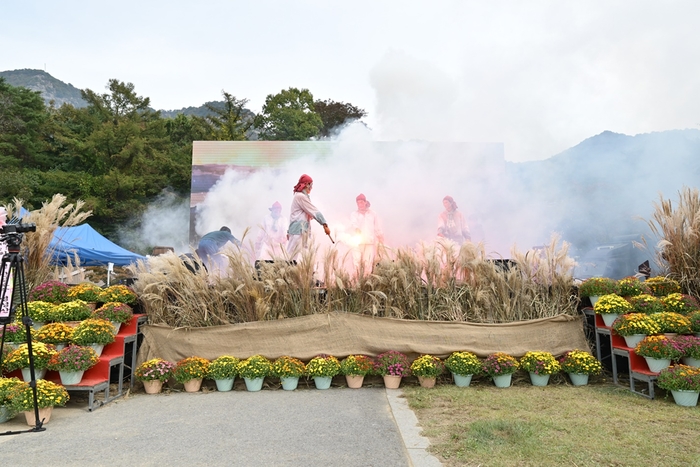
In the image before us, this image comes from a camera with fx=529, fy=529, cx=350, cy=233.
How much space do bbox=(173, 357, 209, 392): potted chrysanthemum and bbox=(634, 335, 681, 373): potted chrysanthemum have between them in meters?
3.33

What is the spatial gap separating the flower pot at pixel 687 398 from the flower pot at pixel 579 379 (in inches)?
32.8

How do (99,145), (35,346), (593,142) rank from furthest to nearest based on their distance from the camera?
(99,145) < (593,142) < (35,346)

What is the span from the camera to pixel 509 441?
8.90 ft

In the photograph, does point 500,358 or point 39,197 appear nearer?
point 500,358

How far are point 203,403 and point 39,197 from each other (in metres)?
19.2

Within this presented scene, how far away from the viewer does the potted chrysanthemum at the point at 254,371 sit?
429cm

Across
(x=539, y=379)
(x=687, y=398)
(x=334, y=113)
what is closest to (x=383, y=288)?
(x=539, y=379)

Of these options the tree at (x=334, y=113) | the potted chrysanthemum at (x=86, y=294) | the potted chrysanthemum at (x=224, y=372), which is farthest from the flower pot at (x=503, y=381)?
the tree at (x=334, y=113)

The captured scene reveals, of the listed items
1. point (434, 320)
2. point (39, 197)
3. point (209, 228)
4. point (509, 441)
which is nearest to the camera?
point (509, 441)

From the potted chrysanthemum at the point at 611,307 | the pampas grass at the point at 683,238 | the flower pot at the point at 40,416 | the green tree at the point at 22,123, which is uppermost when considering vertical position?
the green tree at the point at 22,123

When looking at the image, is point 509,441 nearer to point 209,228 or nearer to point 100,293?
point 100,293

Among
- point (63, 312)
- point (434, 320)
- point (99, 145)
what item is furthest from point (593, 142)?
point (99, 145)

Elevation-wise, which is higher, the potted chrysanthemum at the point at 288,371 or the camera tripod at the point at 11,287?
the camera tripod at the point at 11,287

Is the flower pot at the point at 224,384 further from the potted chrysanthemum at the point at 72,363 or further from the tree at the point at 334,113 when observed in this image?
the tree at the point at 334,113
